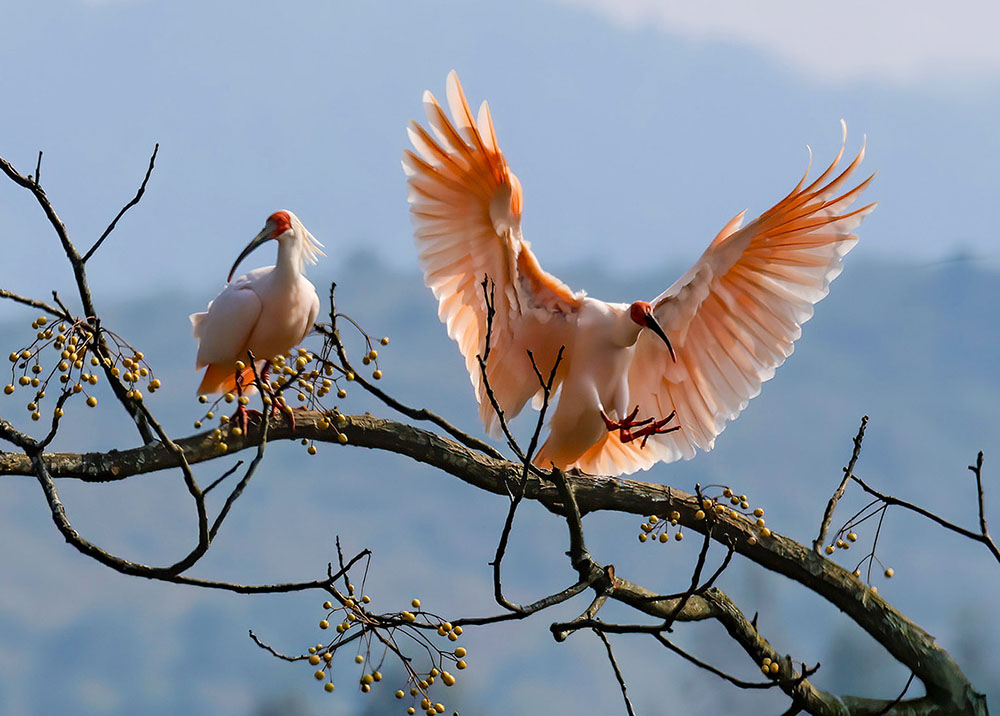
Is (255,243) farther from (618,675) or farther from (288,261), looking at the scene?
(618,675)

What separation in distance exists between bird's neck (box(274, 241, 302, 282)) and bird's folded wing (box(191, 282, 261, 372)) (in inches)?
3.2

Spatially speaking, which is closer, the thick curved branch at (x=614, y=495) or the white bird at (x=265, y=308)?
the thick curved branch at (x=614, y=495)

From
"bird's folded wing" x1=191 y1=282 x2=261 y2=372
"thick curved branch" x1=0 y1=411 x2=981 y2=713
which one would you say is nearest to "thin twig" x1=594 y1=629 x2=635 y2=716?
"thick curved branch" x1=0 y1=411 x2=981 y2=713

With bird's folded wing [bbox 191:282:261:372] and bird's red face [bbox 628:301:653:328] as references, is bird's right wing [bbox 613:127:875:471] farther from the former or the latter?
bird's folded wing [bbox 191:282:261:372]

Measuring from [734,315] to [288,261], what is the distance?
3.80ft

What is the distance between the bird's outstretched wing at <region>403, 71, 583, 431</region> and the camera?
2443 millimetres

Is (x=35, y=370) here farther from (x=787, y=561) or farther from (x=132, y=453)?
(x=787, y=561)

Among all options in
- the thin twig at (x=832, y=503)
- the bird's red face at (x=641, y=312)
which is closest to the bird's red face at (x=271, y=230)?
the bird's red face at (x=641, y=312)

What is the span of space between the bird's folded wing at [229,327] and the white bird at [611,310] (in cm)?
43

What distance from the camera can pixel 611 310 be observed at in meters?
2.62

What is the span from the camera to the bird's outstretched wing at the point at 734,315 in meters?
2.75

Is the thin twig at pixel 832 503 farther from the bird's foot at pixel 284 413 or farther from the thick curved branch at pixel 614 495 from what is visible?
the bird's foot at pixel 284 413

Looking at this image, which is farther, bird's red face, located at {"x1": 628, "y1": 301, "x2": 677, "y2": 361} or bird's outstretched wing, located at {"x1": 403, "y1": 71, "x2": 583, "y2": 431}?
bird's red face, located at {"x1": 628, "y1": 301, "x2": 677, "y2": 361}

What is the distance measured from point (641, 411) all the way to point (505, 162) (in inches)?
34.4
